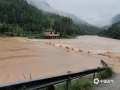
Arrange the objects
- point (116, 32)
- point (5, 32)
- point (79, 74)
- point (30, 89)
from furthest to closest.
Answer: point (116, 32) → point (5, 32) → point (79, 74) → point (30, 89)

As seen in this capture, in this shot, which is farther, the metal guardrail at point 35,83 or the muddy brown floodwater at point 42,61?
the muddy brown floodwater at point 42,61

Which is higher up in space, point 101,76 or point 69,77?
point 69,77

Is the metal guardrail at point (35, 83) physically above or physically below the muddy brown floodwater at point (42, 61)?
above

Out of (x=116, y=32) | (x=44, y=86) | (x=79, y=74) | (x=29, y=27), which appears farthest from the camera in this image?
(x=116, y=32)

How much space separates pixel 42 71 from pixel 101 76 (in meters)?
5.53

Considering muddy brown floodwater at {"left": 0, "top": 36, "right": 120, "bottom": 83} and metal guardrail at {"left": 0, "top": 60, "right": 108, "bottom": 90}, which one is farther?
muddy brown floodwater at {"left": 0, "top": 36, "right": 120, "bottom": 83}

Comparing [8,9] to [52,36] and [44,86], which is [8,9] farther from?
[44,86]

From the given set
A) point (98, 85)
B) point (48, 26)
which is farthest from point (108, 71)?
point (48, 26)

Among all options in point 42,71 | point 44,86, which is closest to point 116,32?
point 42,71

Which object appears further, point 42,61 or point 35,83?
point 42,61

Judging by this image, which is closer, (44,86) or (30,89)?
(30,89)

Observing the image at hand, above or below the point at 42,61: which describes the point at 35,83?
above

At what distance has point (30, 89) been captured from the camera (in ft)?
11.2

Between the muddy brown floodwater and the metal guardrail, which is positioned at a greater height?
the metal guardrail
